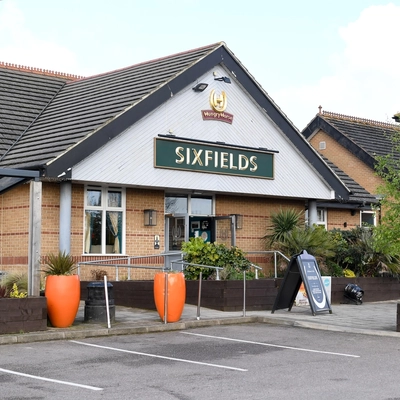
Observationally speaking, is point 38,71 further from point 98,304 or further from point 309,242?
point 98,304

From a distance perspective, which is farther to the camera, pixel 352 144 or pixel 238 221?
pixel 352 144

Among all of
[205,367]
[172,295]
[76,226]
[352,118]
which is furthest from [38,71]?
[205,367]

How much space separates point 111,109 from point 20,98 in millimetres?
4681

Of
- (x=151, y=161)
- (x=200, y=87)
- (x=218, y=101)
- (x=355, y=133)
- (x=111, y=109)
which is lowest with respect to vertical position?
(x=151, y=161)

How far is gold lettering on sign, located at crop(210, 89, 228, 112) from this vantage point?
21.1m

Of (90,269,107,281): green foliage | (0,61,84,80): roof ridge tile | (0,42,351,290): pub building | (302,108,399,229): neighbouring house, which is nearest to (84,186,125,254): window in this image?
(0,42,351,290): pub building

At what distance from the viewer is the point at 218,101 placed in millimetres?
21188

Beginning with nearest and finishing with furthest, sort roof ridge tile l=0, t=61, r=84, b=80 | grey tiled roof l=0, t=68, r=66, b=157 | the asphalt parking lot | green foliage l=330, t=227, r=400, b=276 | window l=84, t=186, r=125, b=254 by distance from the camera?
the asphalt parking lot → window l=84, t=186, r=125, b=254 → grey tiled roof l=0, t=68, r=66, b=157 → green foliage l=330, t=227, r=400, b=276 → roof ridge tile l=0, t=61, r=84, b=80

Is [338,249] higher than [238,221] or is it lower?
lower

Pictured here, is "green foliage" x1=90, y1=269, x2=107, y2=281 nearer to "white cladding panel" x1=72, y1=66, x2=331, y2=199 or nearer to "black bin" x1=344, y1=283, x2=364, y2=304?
"white cladding panel" x1=72, y1=66, x2=331, y2=199

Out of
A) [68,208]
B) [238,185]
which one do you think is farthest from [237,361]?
[238,185]

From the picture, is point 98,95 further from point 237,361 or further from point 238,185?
point 237,361

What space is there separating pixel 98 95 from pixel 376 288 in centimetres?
1008

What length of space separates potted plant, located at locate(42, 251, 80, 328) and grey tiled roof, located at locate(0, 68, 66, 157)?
23.4 ft
